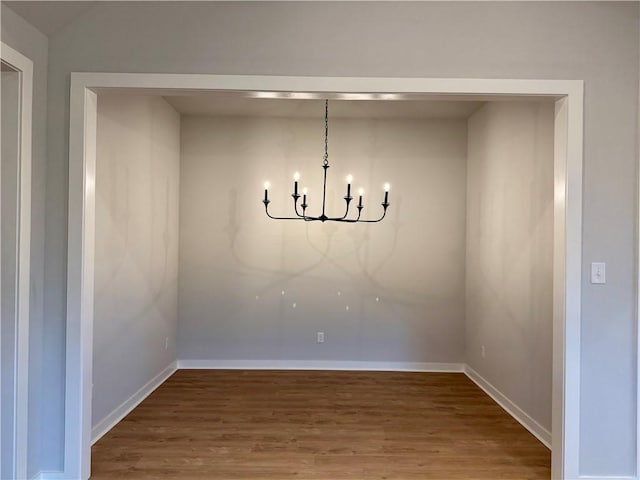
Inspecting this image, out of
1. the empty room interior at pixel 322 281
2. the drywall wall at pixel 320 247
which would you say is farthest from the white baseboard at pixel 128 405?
the drywall wall at pixel 320 247

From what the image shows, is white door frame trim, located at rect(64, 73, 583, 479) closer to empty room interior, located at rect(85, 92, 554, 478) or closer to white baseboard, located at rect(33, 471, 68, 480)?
white baseboard, located at rect(33, 471, 68, 480)

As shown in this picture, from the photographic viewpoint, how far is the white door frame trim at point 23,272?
2328 millimetres

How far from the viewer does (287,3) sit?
2.55 meters

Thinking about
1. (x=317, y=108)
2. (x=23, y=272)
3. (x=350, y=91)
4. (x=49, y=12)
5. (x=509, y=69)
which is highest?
(x=317, y=108)

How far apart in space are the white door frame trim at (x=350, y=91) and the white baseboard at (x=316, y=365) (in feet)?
8.37

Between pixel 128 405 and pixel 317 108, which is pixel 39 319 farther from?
pixel 317 108

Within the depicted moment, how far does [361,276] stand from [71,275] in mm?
3221

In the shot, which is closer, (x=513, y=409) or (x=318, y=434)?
(x=318, y=434)

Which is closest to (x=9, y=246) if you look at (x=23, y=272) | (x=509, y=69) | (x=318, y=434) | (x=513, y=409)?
(x=23, y=272)

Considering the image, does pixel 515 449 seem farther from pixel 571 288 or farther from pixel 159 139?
pixel 159 139

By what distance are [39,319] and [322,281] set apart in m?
3.07

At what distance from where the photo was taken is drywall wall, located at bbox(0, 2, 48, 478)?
8.01 ft

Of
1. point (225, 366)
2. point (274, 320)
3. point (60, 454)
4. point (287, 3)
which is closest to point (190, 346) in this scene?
point (225, 366)

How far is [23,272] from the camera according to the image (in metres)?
2.37
